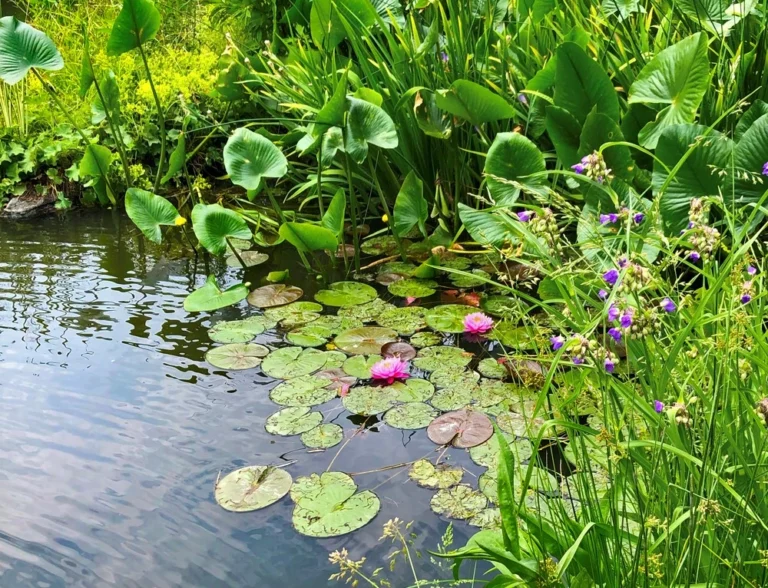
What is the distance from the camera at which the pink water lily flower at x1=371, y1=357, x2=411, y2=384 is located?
1.69 m

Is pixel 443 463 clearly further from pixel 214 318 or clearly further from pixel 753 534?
pixel 214 318

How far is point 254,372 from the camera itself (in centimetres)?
180

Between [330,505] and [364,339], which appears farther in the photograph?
[364,339]

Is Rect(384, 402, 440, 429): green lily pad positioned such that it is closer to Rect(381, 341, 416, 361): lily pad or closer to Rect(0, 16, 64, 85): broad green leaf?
Rect(381, 341, 416, 361): lily pad

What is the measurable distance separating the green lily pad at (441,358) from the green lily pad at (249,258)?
86 centimetres

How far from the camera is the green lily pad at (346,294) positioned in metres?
2.13

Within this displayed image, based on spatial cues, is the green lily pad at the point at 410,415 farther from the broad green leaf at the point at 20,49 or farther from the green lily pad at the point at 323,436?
the broad green leaf at the point at 20,49

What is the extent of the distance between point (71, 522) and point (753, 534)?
1.15 meters

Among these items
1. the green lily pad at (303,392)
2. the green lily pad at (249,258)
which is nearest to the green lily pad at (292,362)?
the green lily pad at (303,392)

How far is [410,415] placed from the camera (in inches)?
62.6

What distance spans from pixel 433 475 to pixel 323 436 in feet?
0.90

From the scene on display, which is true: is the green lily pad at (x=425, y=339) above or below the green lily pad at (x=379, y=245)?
below

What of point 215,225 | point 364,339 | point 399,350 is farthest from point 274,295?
point 399,350

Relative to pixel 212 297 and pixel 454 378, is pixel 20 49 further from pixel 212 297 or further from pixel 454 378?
pixel 454 378
